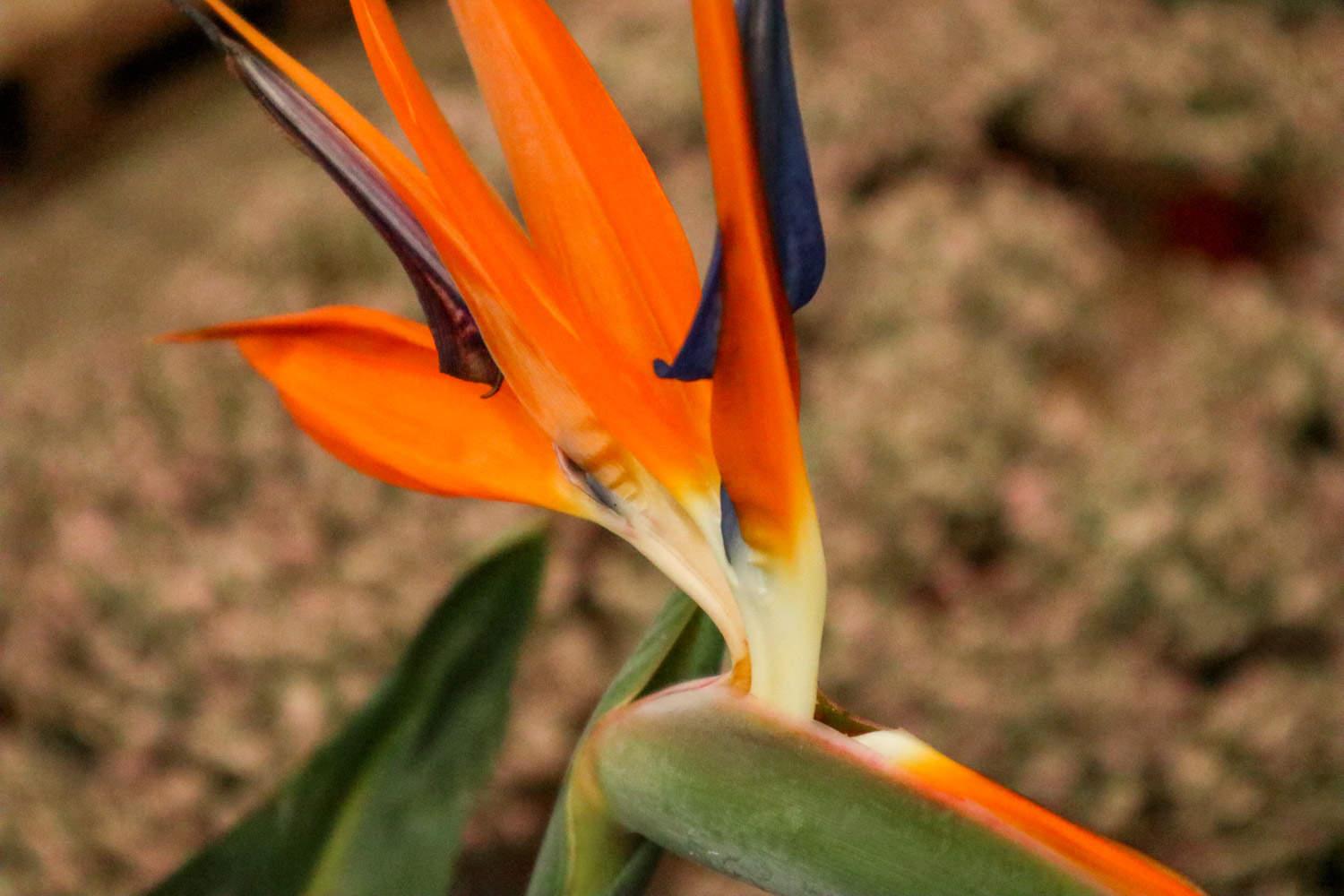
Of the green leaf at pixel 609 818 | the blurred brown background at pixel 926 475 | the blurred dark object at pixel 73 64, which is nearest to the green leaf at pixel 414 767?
the green leaf at pixel 609 818

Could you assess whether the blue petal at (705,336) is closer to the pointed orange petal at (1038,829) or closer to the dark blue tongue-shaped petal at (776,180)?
the dark blue tongue-shaped petal at (776,180)

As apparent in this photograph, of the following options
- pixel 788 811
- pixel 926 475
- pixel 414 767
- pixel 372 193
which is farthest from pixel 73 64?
pixel 788 811

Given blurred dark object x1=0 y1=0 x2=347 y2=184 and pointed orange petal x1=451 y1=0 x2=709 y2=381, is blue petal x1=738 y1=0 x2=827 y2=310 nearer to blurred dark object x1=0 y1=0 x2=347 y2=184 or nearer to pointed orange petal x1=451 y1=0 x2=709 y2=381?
pointed orange petal x1=451 y1=0 x2=709 y2=381

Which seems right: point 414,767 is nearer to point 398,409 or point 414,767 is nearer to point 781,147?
point 398,409

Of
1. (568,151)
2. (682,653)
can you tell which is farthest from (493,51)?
(682,653)

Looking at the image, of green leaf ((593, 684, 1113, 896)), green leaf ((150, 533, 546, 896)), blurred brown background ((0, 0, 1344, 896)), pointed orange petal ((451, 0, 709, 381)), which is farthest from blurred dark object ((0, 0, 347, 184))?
green leaf ((593, 684, 1113, 896))
